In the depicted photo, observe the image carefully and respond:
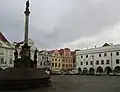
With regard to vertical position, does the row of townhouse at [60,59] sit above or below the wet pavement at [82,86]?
above

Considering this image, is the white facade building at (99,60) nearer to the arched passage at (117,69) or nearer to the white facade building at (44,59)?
the arched passage at (117,69)

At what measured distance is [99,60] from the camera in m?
89.9

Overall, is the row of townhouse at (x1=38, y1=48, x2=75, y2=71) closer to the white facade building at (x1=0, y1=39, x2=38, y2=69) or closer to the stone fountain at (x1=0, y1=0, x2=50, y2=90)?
the white facade building at (x1=0, y1=39, x2=38, y2=69)

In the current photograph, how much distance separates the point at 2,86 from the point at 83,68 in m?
79.1

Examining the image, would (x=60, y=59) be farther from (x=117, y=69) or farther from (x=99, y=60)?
(x=117, y=69)

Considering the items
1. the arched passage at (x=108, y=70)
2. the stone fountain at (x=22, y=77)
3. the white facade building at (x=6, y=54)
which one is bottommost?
the arched passage at (x=108, y=70)

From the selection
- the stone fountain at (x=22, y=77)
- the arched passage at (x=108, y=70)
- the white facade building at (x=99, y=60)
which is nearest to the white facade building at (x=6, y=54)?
the white facade building at (x=99, y=60)

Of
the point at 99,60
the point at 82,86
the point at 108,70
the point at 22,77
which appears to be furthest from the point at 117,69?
the point at 22,77

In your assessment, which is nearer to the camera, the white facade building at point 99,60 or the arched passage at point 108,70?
the white facade building at point 99,60

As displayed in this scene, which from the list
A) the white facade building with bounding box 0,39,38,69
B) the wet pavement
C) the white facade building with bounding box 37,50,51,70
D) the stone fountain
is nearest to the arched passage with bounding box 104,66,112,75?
the white facade building with bounding box 37,50,51,70

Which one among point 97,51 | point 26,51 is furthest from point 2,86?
point 97,51

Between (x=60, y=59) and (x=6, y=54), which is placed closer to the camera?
(x=6, y=54)

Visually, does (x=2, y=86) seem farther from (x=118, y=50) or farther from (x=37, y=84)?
(x=118, y=50)

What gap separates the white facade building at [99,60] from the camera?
8406 cm
